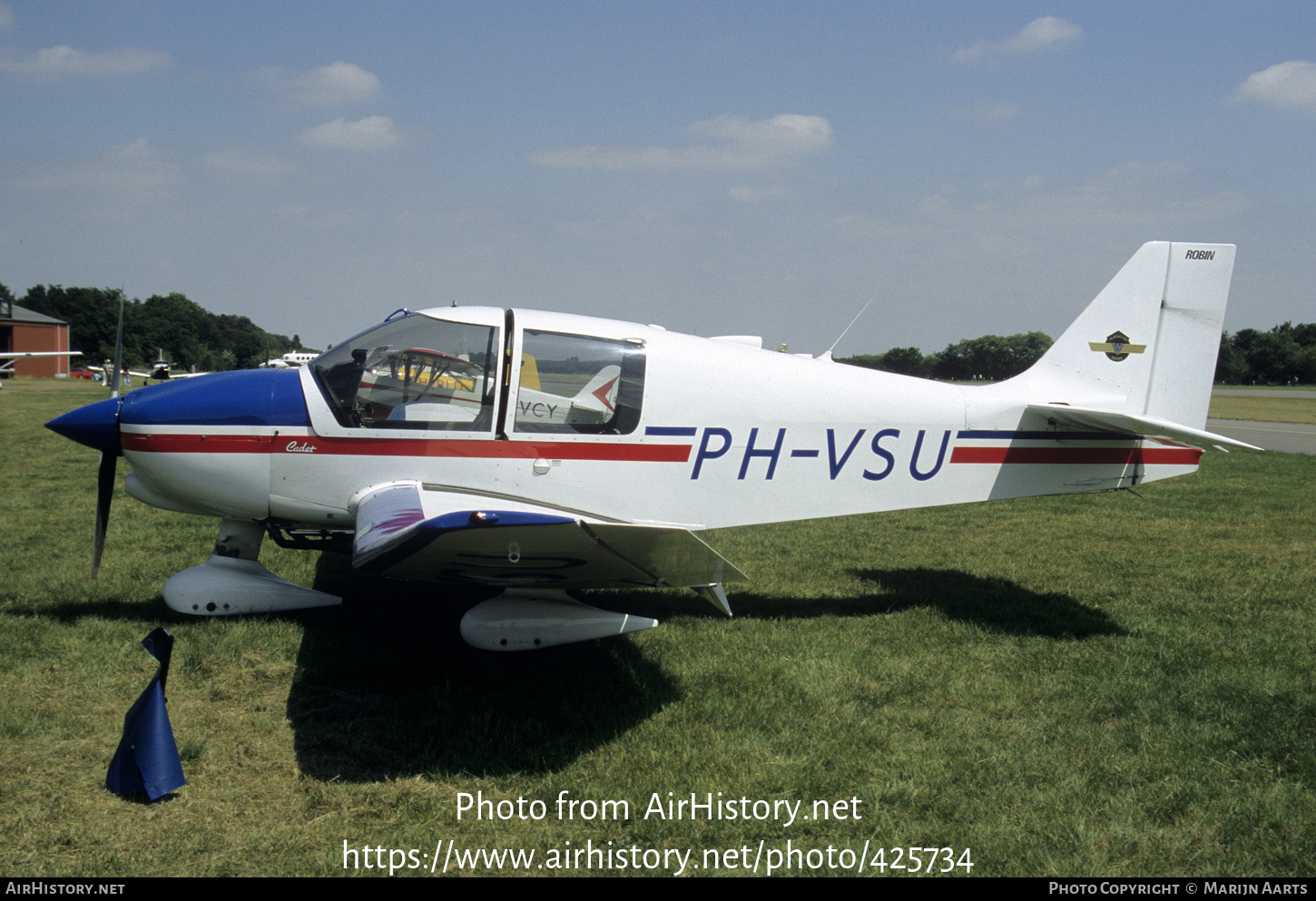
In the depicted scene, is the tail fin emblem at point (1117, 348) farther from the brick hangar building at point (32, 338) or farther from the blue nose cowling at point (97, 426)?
the brick hangar building at point (32, 338)

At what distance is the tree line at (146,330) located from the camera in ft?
252

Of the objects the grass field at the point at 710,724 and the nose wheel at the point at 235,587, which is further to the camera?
the nose wheel at the point at 235,587

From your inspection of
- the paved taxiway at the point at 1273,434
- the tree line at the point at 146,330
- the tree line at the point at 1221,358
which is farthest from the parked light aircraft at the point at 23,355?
the paved taxiway at the point at 1273,434

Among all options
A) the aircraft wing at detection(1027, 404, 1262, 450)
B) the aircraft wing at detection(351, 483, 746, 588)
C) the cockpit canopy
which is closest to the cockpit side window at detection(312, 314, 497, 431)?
the cockpit canopy

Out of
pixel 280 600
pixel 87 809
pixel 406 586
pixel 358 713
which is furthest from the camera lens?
pixel 406 586

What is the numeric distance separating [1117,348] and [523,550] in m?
4.74

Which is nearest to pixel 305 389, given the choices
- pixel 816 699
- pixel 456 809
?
pixel 456 809

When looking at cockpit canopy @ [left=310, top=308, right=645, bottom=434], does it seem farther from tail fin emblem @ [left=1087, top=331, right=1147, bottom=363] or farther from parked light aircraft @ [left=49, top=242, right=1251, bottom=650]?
tail fin emblem @ [left=1087, top=331, right=1147, bottom=363]

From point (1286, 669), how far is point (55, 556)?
354 inches

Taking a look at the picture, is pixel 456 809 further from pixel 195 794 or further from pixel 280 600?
pixel 280 600

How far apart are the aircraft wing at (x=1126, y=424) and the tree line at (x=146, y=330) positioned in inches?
2767

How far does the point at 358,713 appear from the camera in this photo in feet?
13.3

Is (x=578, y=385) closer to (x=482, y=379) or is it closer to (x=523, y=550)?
(x=482, y=379)

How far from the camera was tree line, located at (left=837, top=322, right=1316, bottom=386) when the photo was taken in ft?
91.3
